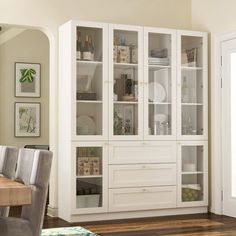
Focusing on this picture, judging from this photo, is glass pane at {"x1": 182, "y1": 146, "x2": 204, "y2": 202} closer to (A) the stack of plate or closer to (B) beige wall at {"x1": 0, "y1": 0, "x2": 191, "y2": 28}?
(A) the stack of plate

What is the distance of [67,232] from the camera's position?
4.53m

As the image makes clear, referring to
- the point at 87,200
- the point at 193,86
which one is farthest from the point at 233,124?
the point at 87,200

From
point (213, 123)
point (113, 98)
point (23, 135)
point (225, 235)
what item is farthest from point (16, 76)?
point (225, 235)

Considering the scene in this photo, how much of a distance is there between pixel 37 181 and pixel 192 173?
3.92 m

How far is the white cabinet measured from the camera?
5.18 metres

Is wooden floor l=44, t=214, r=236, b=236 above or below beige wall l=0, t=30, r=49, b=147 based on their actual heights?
below

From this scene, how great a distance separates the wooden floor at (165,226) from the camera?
4.56 m

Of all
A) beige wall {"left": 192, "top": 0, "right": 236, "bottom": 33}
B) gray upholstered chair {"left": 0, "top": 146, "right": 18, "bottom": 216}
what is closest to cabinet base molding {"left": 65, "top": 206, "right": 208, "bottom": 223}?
beige wall {"left": 192, "top": 0, "right": 236, "bottom": 33}

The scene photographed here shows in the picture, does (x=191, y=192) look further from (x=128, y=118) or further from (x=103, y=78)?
(x=103, y=78)

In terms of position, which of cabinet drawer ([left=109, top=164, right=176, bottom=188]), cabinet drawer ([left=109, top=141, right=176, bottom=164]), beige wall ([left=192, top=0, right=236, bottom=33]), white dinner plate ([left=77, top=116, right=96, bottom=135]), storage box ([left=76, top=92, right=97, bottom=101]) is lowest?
cabinet drawer ([left=109, top=164, right=176, bottom=188])

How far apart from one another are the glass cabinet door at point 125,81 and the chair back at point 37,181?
319 centimetres

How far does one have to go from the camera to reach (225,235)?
175 inches

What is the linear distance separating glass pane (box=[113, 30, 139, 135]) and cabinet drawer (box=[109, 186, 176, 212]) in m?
0.65

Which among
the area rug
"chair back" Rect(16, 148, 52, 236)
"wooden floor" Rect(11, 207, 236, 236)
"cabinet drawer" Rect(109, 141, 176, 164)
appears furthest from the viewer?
"cabinet drawer" Rect(109, 141, 176, 164)
